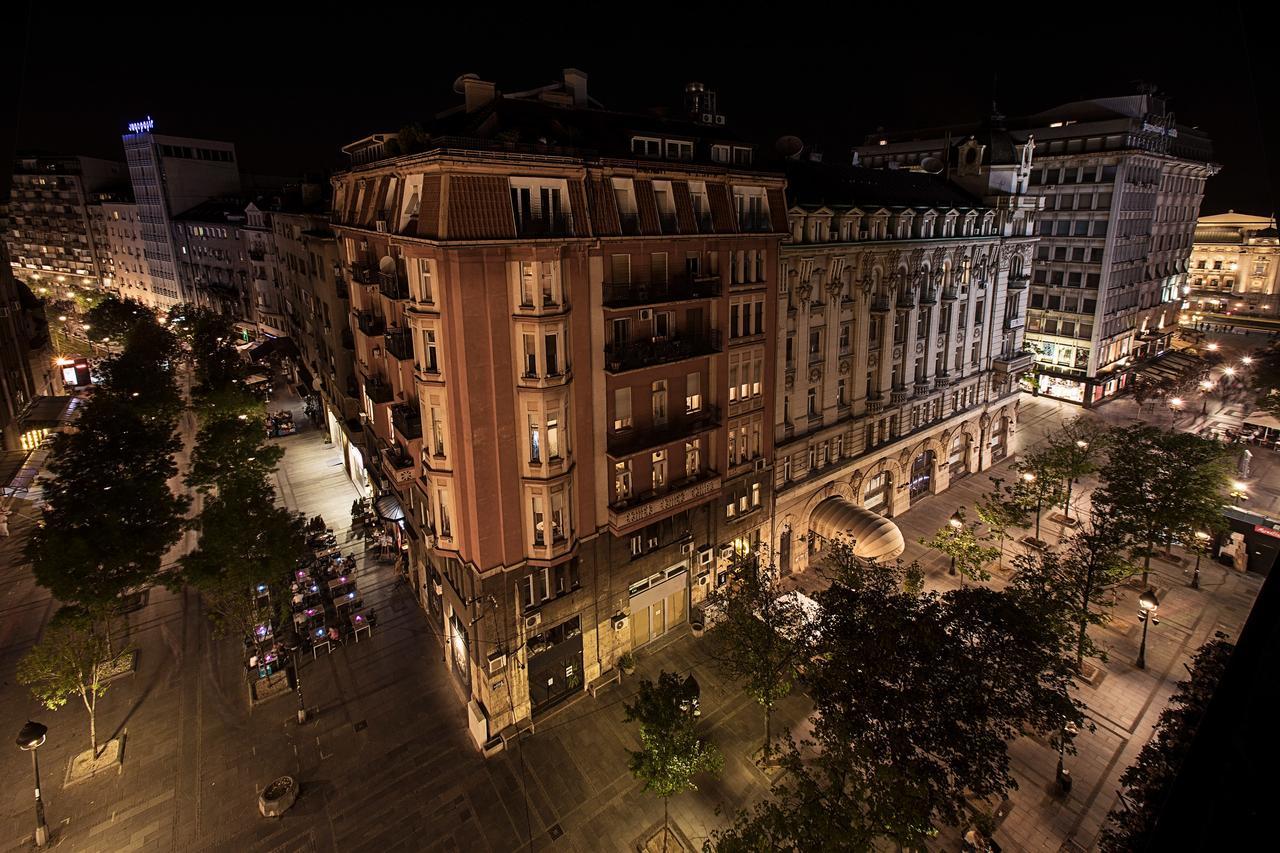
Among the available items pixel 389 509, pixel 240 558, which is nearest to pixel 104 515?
pixel 240 558

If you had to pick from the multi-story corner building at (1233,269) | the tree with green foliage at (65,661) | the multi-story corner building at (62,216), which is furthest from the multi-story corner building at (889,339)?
the multi-story corner building at (62,216)

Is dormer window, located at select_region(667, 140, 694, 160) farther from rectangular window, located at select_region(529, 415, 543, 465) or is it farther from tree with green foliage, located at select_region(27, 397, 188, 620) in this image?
tree with green foliage, located at select_region(27, 397, 188, 620)

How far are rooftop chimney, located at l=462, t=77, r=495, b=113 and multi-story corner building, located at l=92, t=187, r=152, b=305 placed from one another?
123208mm

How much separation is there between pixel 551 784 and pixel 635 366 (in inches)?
875

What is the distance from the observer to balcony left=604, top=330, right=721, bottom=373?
34.9 meters

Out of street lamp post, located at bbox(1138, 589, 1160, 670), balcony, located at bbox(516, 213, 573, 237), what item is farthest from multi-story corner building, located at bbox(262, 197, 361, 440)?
street lamp post, located at bbox(1138, 589, 1160, 670)

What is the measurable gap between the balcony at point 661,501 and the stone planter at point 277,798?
2022 centimetres

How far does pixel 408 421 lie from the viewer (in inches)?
1449

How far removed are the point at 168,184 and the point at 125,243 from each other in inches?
1098

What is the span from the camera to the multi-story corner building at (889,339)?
47281mm

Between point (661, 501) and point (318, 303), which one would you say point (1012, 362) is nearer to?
point (661, 501)

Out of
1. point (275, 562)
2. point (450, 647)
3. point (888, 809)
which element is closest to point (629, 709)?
point (888, 809)

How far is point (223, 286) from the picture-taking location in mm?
106250

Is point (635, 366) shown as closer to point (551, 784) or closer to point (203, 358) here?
point (551, 784)
